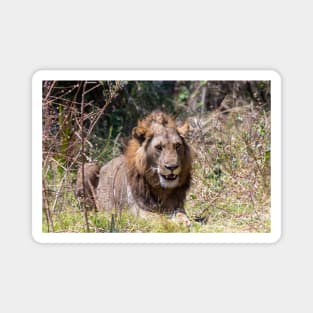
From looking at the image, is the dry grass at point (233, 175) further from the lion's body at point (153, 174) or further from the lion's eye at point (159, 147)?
the lion's eye at point (159, 147)

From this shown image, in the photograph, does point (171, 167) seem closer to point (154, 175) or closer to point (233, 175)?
point (154, 175)

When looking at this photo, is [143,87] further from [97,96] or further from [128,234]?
[128,234]

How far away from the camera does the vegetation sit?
6.56 metres

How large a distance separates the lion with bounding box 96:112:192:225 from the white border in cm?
31

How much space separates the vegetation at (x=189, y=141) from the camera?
258 inches

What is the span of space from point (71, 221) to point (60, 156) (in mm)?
378

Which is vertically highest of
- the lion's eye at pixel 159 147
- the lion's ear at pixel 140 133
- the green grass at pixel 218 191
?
the lion's ear at pixel 140 133

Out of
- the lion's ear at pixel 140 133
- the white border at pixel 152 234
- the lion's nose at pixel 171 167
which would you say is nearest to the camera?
the white border at pixel 152 234

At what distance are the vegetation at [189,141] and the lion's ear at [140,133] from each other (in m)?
0.21

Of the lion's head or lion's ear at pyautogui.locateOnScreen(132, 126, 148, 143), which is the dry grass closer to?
the lion's head

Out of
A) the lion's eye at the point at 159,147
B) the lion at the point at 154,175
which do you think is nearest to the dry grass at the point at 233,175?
the lion at the point at 154,175
